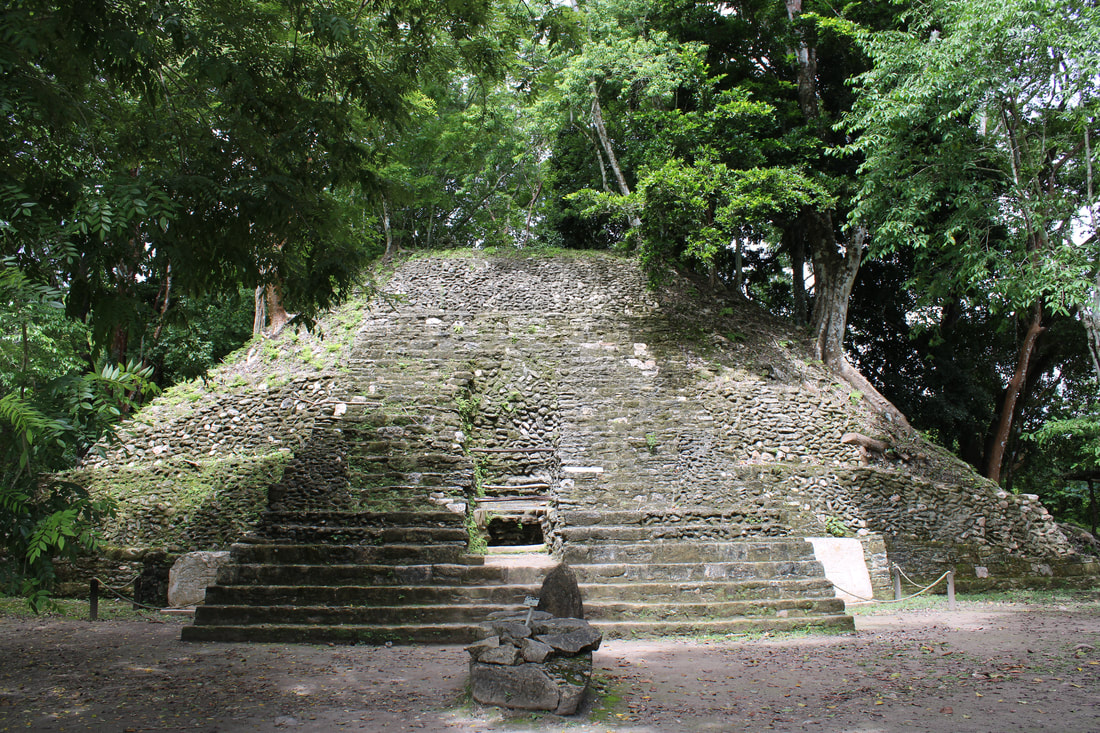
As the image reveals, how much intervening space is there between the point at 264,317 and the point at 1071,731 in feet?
47.3

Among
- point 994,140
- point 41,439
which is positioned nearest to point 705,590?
point 41,439

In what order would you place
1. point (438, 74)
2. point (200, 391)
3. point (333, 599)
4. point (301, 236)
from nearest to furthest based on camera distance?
1. point (301, 236)
2. point (438, 74)
3. point (333, 599)
4. point (200, 391)

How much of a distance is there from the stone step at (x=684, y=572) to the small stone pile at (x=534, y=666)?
2.41 metres

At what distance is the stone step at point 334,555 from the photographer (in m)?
6.50

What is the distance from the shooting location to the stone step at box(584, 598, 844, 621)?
20.3ft

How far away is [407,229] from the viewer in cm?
1869

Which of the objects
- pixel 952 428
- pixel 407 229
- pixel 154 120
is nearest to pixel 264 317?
pixel 407 229

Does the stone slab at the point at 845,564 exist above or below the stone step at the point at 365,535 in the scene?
below

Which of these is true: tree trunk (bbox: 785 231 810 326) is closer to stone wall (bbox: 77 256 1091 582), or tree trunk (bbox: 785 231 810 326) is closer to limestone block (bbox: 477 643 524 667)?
stone wall (bbox: 77 256 1091 582)

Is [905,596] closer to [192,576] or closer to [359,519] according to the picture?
[359,519]

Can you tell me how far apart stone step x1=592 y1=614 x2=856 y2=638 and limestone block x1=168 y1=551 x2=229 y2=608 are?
4.78 m

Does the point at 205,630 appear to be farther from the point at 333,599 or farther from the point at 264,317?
the point at 264,317

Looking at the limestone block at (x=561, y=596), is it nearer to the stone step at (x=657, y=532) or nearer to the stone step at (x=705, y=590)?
the stone step at (x=705, y=590)

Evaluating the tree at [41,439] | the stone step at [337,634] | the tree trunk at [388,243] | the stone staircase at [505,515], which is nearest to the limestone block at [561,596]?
the stone step at [337,634]
